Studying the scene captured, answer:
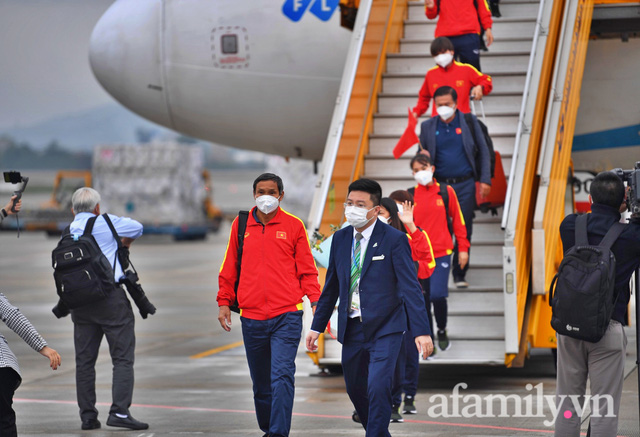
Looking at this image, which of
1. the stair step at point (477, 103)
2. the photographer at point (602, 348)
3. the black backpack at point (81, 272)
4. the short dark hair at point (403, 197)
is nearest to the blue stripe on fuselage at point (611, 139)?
the stair step at point (477, 103)

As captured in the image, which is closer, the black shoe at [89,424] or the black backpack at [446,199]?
the black shoe at [89,424]

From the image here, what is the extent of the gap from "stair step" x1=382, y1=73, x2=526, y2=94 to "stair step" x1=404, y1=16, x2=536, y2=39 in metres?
0.87

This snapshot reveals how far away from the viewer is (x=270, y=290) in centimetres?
665

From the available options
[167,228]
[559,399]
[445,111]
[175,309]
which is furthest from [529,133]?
[167,228]

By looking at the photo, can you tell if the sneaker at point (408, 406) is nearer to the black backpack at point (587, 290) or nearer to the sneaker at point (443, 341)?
the sneaker at point (443, 341)

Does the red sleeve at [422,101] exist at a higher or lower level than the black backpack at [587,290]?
higher

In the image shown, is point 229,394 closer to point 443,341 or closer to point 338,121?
point 443,341

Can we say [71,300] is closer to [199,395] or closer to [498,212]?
[199,395]

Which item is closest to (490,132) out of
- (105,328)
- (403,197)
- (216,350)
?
(403,197)

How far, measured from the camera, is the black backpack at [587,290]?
5.38 m

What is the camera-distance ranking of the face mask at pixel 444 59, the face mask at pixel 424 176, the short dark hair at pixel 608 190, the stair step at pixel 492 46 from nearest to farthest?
the short dark hair at pixel 608 190
the face mask at pixel 424 176
the face mask at pixel 444 59
the stair step at pixel 492 46

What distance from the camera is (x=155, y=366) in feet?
38.5

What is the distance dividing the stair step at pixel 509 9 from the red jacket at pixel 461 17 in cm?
163

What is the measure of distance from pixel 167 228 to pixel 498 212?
34939 millimetres
